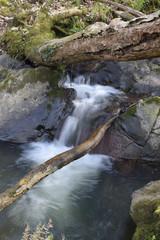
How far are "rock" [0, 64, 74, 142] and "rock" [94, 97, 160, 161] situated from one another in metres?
1.58

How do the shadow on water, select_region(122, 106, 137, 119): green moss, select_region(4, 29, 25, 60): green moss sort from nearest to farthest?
the shadow on water, select_region(122, 106, 137, 119): green moss, select_region(4, 29, 25, 60): green moss

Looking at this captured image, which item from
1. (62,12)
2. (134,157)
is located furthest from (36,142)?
(62,12)

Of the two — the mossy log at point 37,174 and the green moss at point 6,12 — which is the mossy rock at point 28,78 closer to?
the mossy log at point 37,174

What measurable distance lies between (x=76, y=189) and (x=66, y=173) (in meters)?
0.54

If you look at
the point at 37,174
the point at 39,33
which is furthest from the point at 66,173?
the point at 39,33

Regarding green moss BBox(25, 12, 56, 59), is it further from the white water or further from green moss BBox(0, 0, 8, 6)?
green moss BBox(0, 0, 8, 6)

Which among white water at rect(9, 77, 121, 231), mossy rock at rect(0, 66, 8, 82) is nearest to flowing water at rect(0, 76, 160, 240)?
white water at rect(9, 77, 121, 231)

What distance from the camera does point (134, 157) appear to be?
4.64 metres

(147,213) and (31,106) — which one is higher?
(31,106)

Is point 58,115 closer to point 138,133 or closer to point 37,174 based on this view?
point 138,133

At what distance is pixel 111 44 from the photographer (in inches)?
145

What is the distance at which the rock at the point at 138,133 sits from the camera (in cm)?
450

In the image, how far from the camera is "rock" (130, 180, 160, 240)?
92.0 inches

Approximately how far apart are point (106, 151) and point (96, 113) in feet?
3.60
